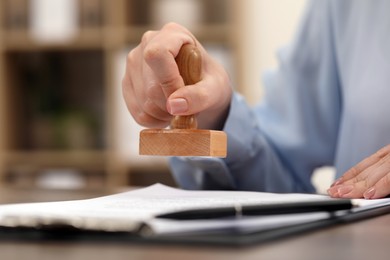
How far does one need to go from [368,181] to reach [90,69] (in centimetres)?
253

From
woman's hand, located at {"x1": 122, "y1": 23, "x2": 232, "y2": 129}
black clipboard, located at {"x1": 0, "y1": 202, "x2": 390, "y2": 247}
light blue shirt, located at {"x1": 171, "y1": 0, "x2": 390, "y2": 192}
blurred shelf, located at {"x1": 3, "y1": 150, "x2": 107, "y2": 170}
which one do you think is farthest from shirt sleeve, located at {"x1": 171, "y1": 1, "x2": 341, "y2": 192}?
blurred shelf, located at {"x1": 3, "y1": 150, "x2": 107, "y2": 170}

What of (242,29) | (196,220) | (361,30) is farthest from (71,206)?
(242,29)

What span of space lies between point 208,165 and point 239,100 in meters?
0.11

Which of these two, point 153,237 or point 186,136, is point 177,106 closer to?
point 186,136

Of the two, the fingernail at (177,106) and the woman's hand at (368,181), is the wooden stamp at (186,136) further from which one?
the woman's hand at (368,181)

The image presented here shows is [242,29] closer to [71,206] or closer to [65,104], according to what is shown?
[65,104]

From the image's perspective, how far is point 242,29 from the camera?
2828 millimetres

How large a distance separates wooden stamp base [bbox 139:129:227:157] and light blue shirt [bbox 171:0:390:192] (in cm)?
23

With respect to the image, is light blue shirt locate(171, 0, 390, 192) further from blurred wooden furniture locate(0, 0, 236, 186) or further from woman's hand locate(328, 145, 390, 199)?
blurred wooden furniture locate(0, 0, 236, 186)

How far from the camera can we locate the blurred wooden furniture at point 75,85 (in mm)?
2961

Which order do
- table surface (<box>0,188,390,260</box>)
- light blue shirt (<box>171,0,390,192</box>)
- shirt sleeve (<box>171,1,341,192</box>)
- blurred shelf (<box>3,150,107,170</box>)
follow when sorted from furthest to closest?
1. blurred shelf (<box>3,150,107,170</box>)
2. shirt sleeve (<box>171,1,341,192</box>)
3. light blue shirt (<box>171,0,390,192</box>)
4. table surface (<box>0,188,390,260</box>)

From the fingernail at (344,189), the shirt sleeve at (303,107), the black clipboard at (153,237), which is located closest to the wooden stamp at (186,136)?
the fingernail at (344,189)

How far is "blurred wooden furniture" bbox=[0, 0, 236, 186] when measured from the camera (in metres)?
2.96

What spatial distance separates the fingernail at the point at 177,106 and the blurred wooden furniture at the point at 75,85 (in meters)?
2.06
